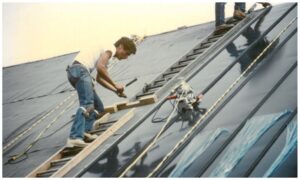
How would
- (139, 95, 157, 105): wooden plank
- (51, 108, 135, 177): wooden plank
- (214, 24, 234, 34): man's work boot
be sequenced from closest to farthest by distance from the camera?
(51, 108, 135, 177): wooden plank < (139, 95, 157, 105): wooden plank < (214, 24, 234, 34): man's work boot

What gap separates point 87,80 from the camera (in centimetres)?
641

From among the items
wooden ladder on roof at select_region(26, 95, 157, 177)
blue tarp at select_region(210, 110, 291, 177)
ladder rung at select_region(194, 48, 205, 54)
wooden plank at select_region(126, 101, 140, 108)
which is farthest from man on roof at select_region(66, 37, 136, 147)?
ladder rung at select_region(194, 48, 205, 54)

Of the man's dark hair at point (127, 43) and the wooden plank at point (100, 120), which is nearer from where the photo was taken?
the man's dark hair at point (127, 43)

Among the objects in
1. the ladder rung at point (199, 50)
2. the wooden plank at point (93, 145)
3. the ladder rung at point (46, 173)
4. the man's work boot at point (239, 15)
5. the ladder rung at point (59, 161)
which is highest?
the man's work boot at point (239, 15)

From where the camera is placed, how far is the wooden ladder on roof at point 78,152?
19.1 feet

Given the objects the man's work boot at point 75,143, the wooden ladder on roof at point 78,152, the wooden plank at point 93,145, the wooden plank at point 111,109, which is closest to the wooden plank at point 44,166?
the wooden ladder on roof at point 78,152

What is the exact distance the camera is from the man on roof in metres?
6.19

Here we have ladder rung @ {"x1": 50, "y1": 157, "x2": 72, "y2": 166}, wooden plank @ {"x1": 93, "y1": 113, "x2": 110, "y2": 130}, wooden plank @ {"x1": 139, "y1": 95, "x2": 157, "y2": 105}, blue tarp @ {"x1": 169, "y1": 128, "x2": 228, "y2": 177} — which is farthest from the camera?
wooden plank @ {"x1": 139, "y1": 95, "x2": 157, "y2": 105}

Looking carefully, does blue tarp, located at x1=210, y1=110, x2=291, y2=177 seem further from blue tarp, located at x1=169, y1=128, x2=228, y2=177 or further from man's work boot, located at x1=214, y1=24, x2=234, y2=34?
man's work boot, located at x1=214, y1=24, x2=234, y2=34

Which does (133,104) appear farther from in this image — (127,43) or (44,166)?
(44,166)

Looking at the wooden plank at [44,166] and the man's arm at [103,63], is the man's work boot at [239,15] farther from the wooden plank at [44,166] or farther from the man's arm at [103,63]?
the wooden plank at [44,166]

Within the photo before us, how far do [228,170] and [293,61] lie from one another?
2.73 metres

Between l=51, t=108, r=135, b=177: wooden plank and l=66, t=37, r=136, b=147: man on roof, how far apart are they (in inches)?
3.8

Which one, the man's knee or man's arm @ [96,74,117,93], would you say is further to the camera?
man's arm @ [96,74,117,93]
